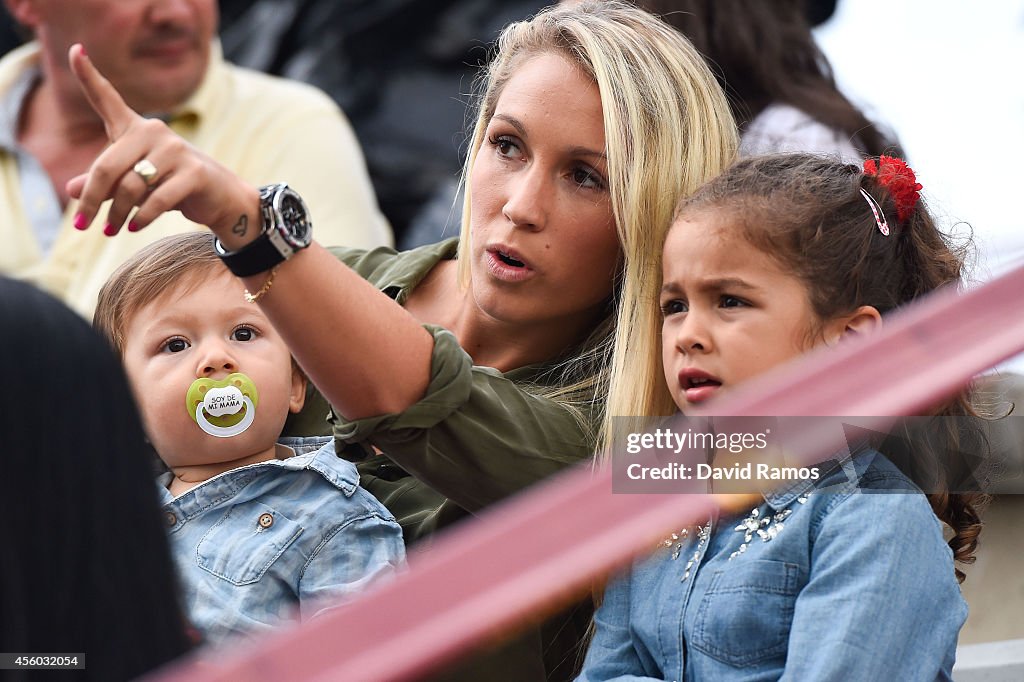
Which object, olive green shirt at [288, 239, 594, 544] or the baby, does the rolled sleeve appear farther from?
the baby

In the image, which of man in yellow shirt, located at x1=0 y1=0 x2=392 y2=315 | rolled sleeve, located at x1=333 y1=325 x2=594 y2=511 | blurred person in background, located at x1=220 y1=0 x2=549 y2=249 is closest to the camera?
rolled sleeve, located at x1=333 y1=325 x2=594 y2=511

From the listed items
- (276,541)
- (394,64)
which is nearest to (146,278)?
(276,541)

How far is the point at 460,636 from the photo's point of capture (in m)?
1.05

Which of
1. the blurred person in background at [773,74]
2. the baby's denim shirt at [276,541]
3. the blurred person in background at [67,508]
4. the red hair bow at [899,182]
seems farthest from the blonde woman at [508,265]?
the blurred person in background at [773,74]

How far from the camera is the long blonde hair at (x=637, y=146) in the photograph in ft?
6.35

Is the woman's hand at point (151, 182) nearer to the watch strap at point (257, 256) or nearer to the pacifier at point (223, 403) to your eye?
the watch strap at point (257, 256)

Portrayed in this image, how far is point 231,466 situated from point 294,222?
54 cm

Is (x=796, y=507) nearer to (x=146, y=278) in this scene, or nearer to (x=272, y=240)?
(x=272, y=240)

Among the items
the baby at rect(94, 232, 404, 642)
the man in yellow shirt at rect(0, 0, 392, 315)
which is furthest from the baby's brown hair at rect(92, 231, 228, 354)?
the man in yellow shirt at rect(0, 0, 392, 315)

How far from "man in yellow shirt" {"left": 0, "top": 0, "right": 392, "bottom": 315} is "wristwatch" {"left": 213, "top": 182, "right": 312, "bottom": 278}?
183 centimetres

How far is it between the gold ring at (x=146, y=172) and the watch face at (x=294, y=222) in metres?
0.14

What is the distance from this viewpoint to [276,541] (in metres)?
1.84

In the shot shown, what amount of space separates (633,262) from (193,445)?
63 cm

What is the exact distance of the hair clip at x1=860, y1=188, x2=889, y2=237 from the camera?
1820 millimetres
